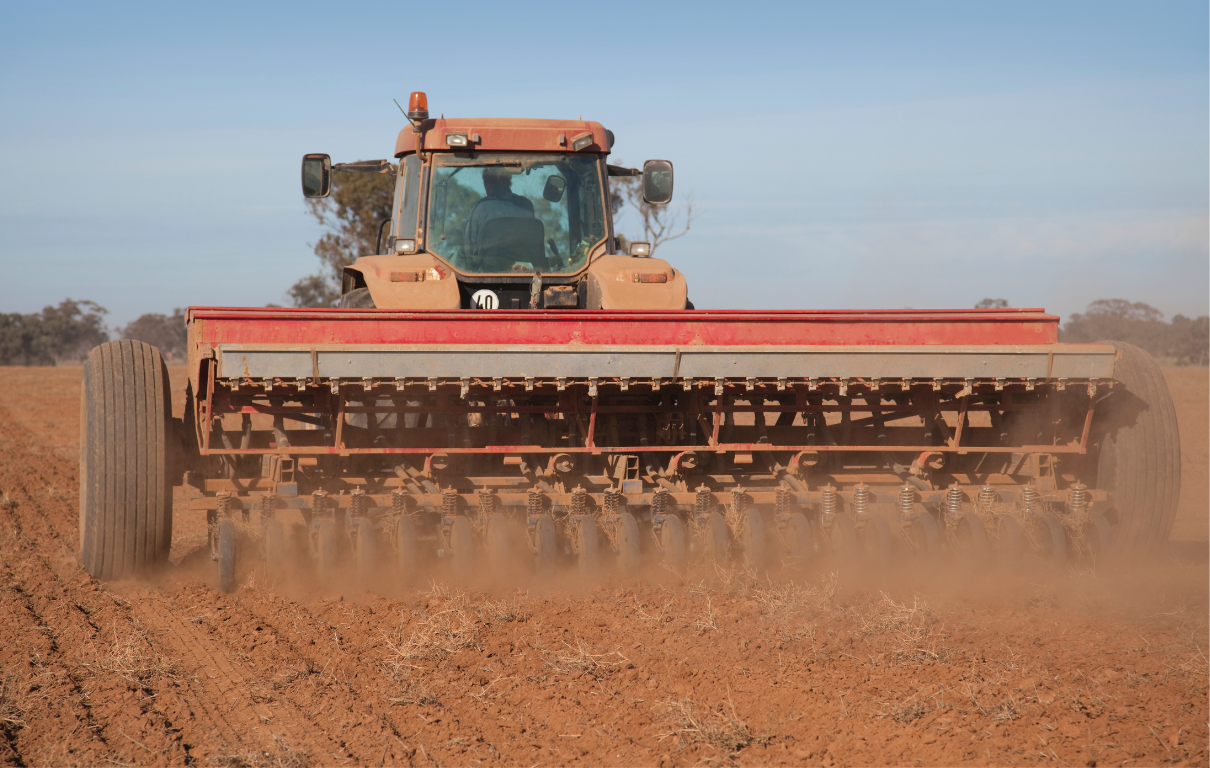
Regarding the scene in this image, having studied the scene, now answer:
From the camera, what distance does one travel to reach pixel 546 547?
16.7 ft

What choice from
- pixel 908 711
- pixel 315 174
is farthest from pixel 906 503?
pixel 315 174

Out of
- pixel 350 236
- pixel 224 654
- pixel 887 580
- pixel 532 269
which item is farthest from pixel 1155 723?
pixel 350 236

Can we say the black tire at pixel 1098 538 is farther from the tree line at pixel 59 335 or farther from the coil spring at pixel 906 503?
the tree line at pixel 59 335

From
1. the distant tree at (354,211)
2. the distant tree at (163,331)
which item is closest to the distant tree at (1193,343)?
the distant tree at (354,211)

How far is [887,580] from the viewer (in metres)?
5.19

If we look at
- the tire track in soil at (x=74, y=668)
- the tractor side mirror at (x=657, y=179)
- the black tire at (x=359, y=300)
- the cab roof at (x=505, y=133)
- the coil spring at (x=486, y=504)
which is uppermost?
the cab roof at (x=505, y=133)

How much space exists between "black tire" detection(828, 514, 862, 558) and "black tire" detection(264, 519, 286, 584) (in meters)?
2.88

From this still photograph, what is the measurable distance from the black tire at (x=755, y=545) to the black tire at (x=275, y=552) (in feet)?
7.86

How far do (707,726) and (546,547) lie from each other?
196cm

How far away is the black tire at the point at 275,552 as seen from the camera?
5051mm

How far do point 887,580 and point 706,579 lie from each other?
0.96 meters

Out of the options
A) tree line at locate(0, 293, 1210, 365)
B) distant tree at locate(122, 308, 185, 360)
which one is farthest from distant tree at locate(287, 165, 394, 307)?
distant tree at locate(122, 308, 185, 360)

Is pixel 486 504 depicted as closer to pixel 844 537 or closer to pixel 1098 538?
pixel 844 537

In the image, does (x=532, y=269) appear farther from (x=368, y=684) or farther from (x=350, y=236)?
(x=350, y=236)
